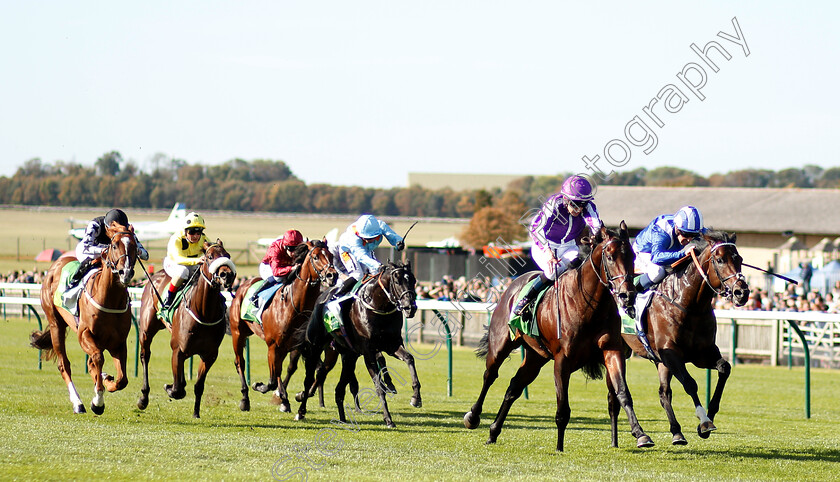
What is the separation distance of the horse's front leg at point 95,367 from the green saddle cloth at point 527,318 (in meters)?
3.53

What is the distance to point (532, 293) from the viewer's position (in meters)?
7.88

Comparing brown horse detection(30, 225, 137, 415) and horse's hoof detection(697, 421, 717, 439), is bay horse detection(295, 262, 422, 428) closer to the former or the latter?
brown horse detection(30, 225, 137, 415)

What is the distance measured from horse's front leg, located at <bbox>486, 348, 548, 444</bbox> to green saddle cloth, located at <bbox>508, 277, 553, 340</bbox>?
0.87 feet

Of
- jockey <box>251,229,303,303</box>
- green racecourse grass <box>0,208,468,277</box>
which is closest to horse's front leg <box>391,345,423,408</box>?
jockey <box>251,229,303,303</box>

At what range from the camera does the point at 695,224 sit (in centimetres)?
832

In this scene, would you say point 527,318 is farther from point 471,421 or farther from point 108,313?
point 108,313

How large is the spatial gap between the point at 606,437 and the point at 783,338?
1051cm

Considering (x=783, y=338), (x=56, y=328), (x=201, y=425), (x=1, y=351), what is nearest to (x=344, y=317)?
(x=201, y=425)

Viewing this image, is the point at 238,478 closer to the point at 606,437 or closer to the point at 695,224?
the point at 606,437

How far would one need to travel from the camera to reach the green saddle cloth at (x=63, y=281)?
9477mm

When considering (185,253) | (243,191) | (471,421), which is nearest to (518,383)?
(471,421)

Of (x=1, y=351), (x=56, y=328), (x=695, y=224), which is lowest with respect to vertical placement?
(x=1, y=351)

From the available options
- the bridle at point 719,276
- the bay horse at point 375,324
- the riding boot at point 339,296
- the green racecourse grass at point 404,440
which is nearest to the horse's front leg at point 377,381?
the bay horse at point 375,324

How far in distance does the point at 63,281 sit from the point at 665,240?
18.0ft
